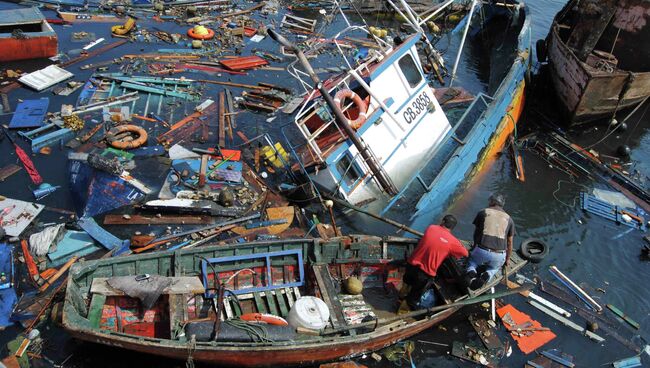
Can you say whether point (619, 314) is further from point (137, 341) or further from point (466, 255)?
point (137, 341)

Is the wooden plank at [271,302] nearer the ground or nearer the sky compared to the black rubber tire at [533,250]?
nearer the sky

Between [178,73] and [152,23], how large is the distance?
18.6 feet

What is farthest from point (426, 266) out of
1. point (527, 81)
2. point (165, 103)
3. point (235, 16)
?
point (235, 16)

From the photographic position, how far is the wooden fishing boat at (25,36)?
60.6 ft

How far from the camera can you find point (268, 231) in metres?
12.7

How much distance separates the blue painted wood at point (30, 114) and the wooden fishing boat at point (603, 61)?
63.7ft

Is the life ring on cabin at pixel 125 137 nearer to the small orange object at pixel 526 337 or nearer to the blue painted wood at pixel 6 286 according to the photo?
the blue painted wood at pixel 6 286

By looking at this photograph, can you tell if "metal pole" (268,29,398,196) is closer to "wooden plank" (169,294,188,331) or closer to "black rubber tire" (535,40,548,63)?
"wooden plank" (169,294,188,331)

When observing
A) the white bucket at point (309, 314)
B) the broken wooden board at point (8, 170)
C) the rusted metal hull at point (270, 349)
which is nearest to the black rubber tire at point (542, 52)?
the rusted metal hull at point (270, 349)

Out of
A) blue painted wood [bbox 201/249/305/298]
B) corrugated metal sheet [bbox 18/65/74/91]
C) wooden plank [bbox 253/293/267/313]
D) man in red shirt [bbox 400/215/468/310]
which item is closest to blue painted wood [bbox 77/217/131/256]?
blue painted wood [bbox 201/249/305/298]

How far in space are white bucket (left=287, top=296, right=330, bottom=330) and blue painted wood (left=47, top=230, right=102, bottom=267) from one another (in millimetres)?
5717

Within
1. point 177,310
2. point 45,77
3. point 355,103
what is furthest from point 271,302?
point 45,77

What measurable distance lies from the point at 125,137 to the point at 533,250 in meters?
12.8

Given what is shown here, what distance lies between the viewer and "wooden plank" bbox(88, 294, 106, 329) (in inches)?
332
